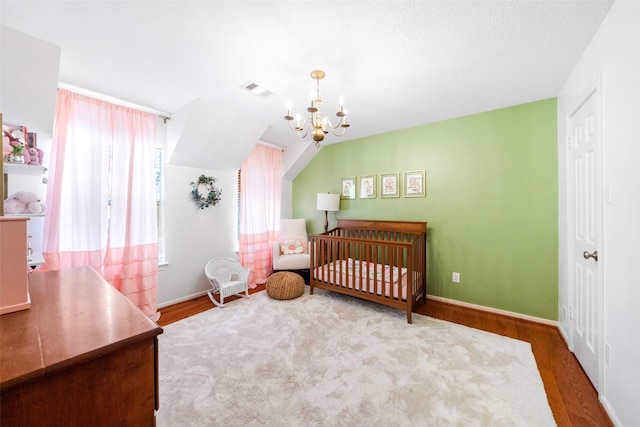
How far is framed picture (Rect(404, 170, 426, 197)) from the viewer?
3.28 meters

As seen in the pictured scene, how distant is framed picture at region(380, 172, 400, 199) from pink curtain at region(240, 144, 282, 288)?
1.77 metres

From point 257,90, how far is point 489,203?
2.79m

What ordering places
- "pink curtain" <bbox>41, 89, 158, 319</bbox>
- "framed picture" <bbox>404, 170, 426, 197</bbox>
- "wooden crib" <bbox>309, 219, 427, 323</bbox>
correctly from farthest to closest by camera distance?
1. "framed picture" <bbox>404, 170, 426, 197</bbox>
2. "wooden crib" <bbox>309, 219, 427, 323</bbox>
3. "pink curtain" <bbox>41, 89, 158, 319</bbox>

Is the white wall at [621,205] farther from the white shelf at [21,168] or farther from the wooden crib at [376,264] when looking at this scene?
the white shelf at [21,168]

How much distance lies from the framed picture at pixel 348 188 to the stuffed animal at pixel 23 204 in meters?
3.30

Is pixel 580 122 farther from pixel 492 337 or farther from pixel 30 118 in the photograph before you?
pixel 30 118

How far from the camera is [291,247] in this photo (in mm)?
4023

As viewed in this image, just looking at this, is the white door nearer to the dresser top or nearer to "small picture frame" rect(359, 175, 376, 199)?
"small picture frame" rect(359, 175, 376, 199)

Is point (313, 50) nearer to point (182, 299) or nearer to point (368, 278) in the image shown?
point (368, 278)

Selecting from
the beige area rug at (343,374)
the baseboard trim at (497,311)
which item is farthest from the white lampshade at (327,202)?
the baseboard trim at (497,311)

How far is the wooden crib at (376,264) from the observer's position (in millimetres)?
2623

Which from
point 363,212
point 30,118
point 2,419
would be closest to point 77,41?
point 30,118

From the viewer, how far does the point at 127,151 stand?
263 centimetres

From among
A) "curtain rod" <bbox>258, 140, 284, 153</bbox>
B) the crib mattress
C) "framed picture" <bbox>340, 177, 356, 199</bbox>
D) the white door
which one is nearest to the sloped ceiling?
the white door
